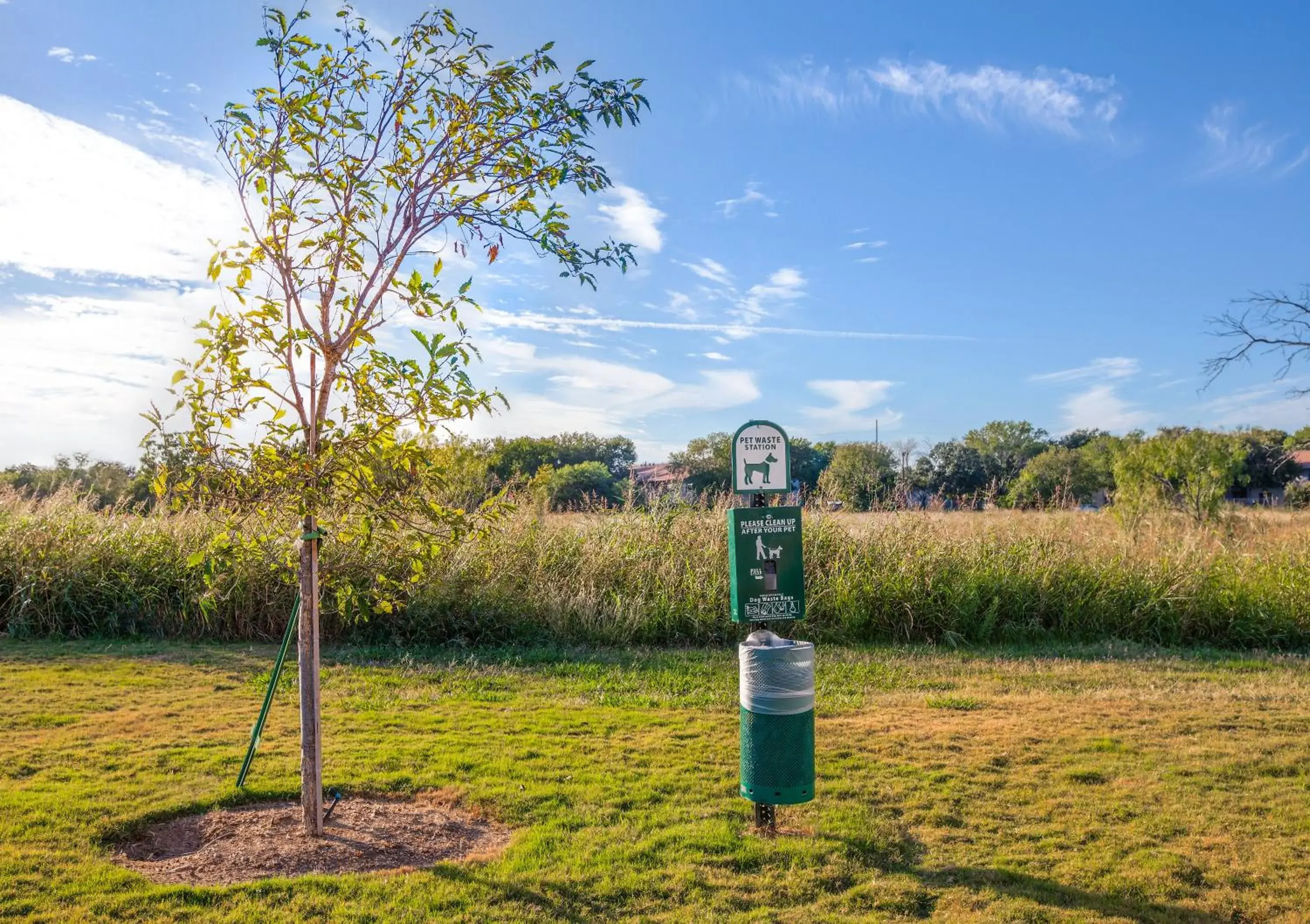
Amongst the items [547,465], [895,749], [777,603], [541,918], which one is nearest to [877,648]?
[895,749]

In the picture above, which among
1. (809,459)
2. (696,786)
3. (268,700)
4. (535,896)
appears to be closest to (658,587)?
(696,786)

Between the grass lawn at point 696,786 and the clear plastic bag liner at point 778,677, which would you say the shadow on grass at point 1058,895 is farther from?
the clear plastic bag liner at point 778,677

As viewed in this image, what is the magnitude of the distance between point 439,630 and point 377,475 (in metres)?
5.92

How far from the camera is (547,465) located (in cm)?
1912

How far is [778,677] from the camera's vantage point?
4246 millimetres

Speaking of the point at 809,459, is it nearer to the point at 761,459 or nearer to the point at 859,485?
the point at 859,485

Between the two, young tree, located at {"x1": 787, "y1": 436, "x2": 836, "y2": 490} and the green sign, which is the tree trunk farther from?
young tree, located at {"x1": 787, "y1": 436, "x2": 836, "y2": 490}

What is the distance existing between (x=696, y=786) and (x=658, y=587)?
554cm

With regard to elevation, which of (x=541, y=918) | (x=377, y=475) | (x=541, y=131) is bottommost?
(x=541, y=918)

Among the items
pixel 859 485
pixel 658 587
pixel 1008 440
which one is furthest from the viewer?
pixel 1008 440

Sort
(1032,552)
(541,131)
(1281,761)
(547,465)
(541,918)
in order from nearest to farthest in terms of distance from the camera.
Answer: (541,918), (541,131), (1281,761), (1032,552), (547,465)

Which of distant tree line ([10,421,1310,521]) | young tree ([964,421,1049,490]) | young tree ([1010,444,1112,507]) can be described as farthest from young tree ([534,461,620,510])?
young tree ([964,421,1049,490])

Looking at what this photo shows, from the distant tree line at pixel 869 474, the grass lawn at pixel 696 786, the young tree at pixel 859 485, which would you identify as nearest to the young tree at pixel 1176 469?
the distant tree line at pixel 869 474

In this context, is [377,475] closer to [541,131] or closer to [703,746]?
[541,131]
